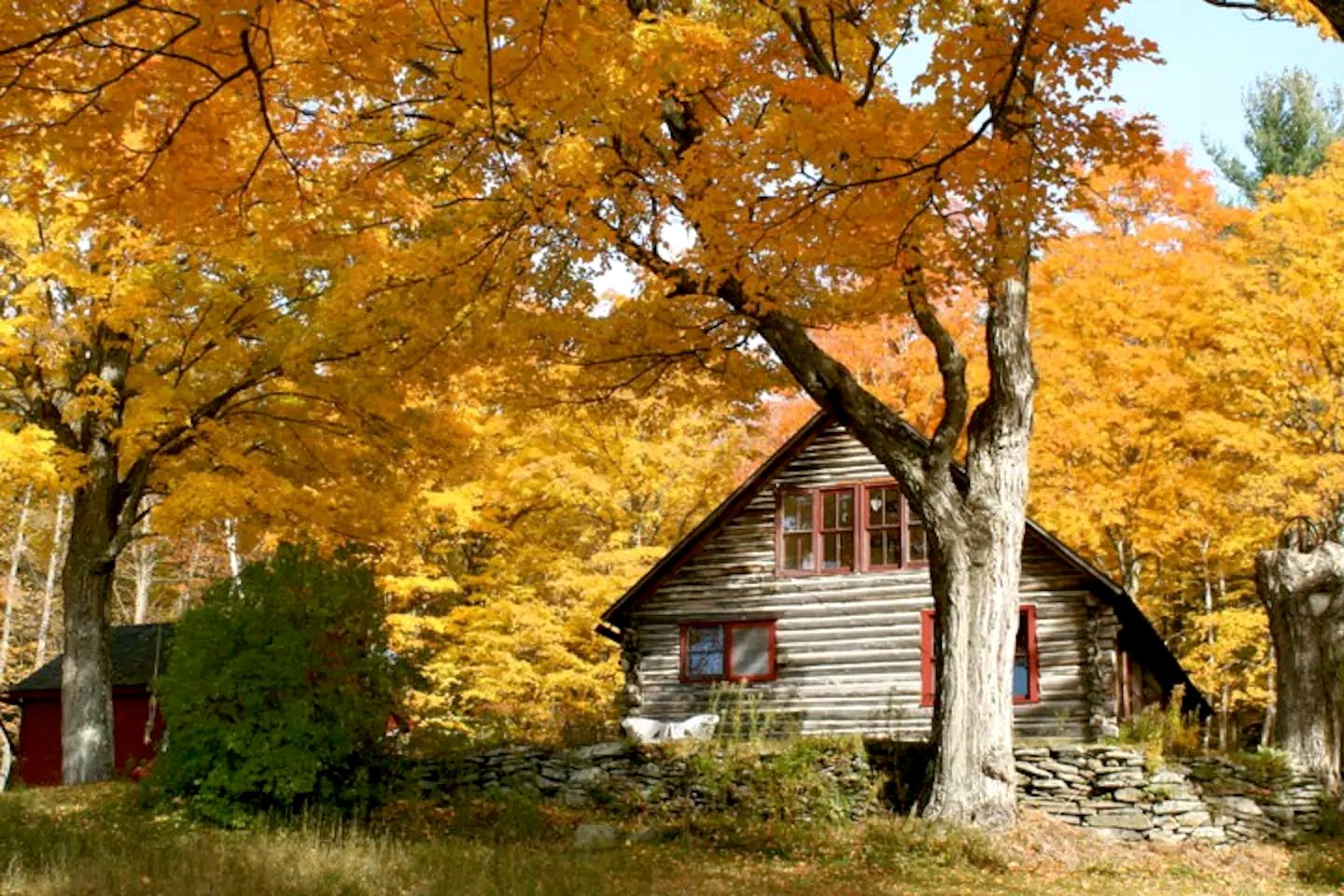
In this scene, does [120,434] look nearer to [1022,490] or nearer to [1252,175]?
[1022,490]

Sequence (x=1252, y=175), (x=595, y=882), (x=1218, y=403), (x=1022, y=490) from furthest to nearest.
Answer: (x=1252, y=175), (x=1218, y=403), (x=1022, y=490), (x=595, y=882)

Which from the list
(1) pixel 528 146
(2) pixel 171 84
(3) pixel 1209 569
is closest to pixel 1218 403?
(3) pixel 1209 569

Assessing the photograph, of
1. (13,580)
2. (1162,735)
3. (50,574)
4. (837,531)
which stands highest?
(837,531)

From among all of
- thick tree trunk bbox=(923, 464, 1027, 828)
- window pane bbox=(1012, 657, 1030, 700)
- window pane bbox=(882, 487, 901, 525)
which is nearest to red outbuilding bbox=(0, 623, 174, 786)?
window pane bbox=(882, 487, 901, 525)

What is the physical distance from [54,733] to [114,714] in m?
1.50

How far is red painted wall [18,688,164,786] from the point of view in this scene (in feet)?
85.7

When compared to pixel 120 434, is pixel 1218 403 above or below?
above

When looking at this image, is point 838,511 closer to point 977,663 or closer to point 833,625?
point 833,625

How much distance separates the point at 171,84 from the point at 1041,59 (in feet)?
18.0

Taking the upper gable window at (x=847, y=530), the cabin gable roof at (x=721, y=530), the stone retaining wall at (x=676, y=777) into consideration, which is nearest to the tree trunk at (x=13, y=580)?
the cabin gable roof at (x=721, y=530)

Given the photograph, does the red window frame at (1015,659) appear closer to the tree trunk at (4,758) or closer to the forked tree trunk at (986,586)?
the forked tree trunk at (986,586)

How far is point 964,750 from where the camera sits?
1239 centimetres

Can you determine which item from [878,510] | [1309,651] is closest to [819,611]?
[878,510]

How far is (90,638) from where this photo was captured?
58.5ft
